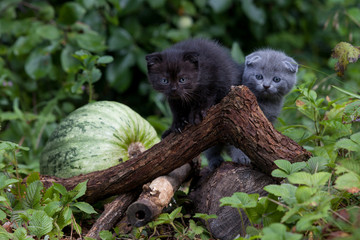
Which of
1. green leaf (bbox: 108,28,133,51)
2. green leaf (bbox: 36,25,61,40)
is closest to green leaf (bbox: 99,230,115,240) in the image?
green leaf (bbox: 36,25,61,40)

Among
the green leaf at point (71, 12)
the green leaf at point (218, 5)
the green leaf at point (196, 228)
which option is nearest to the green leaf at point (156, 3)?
the green leaf at point (218, 5)

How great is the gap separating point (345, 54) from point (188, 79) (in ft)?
3.34

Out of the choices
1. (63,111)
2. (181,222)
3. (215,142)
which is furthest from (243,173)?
(63,111)

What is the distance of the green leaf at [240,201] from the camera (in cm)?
219

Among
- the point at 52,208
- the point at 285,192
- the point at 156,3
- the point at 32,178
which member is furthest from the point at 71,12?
the point at 285,192

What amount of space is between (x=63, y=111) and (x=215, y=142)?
3118 mm

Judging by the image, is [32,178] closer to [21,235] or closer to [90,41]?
[21,235]

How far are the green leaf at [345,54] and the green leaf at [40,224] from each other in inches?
80.3

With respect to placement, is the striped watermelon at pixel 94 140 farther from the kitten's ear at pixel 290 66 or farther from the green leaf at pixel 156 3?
the green leaf at pixel 156 3

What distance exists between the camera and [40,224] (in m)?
2.55

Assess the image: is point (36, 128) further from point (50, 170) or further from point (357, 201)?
point (357, 201)

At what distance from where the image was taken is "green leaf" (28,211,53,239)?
2.51m

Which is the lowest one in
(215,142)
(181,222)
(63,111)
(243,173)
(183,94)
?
(63,111)

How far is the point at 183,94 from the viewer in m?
2.97
